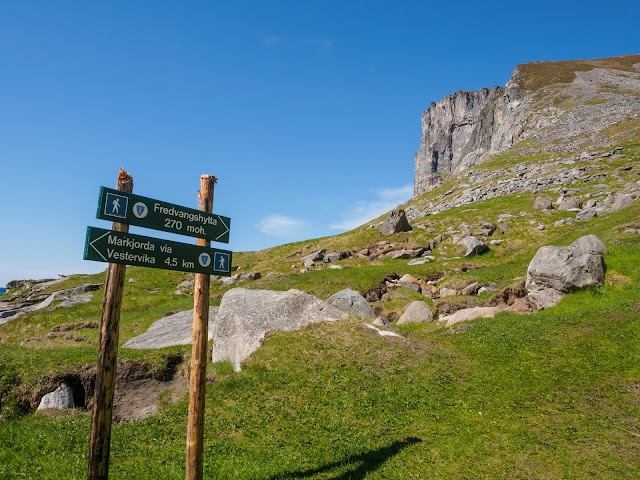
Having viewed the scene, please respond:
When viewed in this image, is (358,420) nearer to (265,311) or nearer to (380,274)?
(265,311)

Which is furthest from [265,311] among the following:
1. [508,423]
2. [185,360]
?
[508,423]

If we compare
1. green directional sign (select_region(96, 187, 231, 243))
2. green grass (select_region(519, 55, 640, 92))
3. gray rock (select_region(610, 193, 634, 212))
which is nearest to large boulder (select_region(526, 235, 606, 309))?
green directional sign (select_region(96, 187, 231, 243))

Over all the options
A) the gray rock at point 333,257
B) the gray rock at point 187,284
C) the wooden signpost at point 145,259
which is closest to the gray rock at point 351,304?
the wooden signpost at point 145,259

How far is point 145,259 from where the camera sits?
33.8ft

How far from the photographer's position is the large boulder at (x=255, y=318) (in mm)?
24186

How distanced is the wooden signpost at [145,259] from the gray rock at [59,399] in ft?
40.5

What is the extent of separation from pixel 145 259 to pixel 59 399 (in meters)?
14.6

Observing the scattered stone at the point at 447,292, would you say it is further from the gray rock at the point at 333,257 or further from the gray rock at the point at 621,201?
the gray rock at the point at 621,201

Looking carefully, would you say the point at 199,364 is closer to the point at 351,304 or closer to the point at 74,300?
the point at 351,304

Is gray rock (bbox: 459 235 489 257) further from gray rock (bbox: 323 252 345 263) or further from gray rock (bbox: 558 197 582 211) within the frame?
gray rock (bbox: 323 252 345 263)

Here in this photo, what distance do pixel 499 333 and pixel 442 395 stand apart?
27.5 feet

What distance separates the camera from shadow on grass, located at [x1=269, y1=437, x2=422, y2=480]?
41.2 ft

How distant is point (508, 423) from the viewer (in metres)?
16.0

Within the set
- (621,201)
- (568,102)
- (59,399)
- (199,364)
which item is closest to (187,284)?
(59,399)
